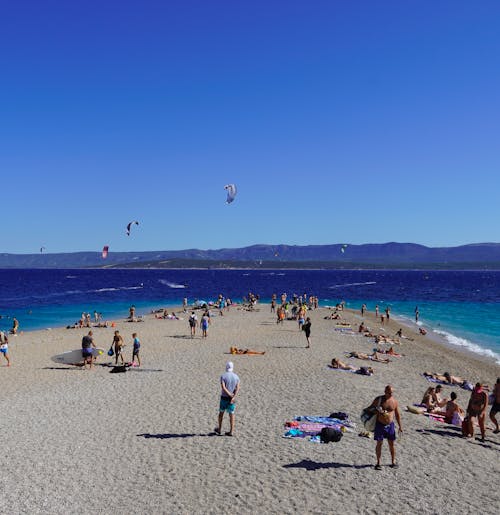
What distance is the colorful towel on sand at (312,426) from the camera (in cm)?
1073

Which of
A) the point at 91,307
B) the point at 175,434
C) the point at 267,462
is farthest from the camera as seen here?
the point at 91,307

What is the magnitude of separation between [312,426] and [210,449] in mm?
2727

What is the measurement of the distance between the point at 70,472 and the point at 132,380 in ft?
25.3

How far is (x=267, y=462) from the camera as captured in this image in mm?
9203

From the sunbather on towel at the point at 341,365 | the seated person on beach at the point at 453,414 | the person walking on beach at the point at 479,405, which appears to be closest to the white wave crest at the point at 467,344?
the sunbather on towel at the point at 341,365

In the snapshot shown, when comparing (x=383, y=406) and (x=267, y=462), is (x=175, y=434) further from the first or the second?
(x=383, y=406)

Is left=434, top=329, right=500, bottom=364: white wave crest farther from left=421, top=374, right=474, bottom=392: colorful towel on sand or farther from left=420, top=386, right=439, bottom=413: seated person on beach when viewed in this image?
left=420, top=386, right=439, bottom=413: seated person on beach

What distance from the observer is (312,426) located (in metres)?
11.3

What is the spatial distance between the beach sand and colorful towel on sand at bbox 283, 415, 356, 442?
11.6 inches

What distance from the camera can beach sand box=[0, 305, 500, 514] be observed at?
7789 mm

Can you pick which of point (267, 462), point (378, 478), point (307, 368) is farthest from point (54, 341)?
point (378, 478)

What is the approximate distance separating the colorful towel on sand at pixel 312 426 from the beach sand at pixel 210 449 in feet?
0.97

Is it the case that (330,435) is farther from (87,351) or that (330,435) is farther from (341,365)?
(87,351)

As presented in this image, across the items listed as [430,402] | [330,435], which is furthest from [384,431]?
[430,402]
